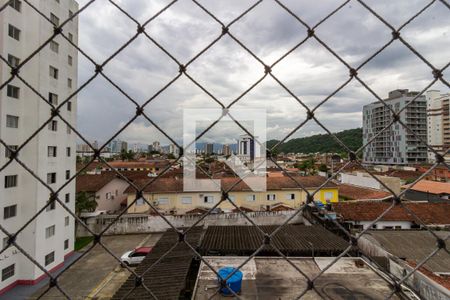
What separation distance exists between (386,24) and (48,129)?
772 centimetres

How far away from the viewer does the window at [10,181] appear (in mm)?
6005

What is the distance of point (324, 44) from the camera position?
3.10 feet

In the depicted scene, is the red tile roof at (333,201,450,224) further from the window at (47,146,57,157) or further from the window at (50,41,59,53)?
the window at (50,41,59,53)

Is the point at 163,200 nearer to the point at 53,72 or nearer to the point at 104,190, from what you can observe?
the point at 104,190

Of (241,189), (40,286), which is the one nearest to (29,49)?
(40,286)

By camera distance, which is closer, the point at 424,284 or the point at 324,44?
the point at 324,44

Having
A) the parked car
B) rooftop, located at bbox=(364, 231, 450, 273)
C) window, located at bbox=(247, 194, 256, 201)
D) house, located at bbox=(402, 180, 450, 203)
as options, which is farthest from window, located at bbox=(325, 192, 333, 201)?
the parked car

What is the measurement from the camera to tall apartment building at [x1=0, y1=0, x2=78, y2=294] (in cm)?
597

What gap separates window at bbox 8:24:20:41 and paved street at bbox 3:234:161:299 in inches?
203

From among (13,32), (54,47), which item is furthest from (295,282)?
(54,47)

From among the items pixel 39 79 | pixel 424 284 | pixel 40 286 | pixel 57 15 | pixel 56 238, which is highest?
pixel 57 15

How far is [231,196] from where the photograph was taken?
1129 centimetres

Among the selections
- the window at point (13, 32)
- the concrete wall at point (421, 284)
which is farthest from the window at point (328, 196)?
the window at point (13, 32)

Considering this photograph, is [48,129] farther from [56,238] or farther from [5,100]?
[56,238]
